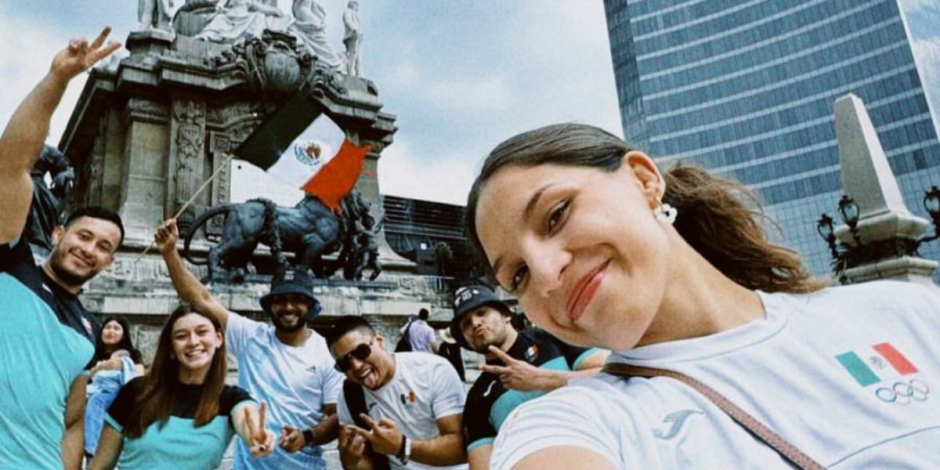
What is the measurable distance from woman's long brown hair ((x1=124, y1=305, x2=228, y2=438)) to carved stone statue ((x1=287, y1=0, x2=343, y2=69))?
15947 mm

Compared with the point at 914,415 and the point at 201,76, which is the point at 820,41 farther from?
the point at 914,415

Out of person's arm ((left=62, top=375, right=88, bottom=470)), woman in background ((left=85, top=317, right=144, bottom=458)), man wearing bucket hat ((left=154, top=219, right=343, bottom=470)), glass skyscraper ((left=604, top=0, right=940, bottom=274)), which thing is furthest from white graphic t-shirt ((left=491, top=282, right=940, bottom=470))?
glass skyscraper ((left=604, top=0, right=940, bottom=274))

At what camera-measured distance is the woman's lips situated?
40.8 inches

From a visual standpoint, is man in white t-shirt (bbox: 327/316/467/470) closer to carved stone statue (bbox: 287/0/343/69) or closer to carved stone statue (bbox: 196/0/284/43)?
carved stone statue (bbox: 196/0/284/43)

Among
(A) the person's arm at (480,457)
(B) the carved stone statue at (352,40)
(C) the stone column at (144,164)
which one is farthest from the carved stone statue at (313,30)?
(A) the person's arm at (480,457)

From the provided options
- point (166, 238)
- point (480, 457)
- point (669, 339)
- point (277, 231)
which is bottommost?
point (480, 457)

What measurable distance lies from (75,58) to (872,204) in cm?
1041

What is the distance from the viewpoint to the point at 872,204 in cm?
921

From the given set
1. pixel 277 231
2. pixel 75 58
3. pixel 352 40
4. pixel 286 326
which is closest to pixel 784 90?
pixel 352 40

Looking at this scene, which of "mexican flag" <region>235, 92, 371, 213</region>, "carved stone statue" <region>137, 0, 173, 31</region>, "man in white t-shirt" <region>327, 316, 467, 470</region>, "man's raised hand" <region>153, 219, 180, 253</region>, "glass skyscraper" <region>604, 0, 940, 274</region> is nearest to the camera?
"man in white t-shirt" <region>327, 316, 467, 470</region>

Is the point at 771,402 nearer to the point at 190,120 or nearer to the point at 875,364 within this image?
the point at 875,364

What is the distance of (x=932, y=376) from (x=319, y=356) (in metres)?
3.46

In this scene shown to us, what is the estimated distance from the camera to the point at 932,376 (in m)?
1.05

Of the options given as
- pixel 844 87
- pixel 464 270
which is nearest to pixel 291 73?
pixel 464 270
